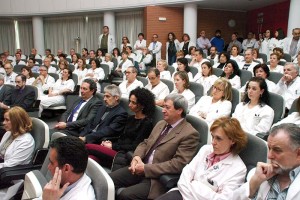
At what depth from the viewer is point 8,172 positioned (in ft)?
7.69

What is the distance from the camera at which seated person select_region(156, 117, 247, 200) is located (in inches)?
71.0

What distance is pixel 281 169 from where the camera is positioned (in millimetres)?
1429

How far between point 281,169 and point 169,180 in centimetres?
86

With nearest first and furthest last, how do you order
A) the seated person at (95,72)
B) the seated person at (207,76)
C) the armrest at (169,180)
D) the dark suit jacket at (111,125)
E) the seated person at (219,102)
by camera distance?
the armrest at (169,180)
the dark suit jacket at (111,125)
the seated person at (219,102)
the seated person at (207,76)
the seated person at (95,72)

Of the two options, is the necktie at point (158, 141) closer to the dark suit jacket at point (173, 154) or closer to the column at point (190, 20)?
the dark suit jacket at point (173, 154)

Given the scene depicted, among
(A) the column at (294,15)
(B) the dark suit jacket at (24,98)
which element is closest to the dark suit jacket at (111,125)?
(B) the dark suit jacket at (24,98)

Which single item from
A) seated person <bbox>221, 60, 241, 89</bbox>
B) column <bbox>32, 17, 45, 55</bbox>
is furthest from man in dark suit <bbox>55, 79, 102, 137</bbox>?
column <bbox>32, 17, 45, 55</bbox>

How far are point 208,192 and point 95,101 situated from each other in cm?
215

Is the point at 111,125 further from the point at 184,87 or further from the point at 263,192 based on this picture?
the point at 263,192

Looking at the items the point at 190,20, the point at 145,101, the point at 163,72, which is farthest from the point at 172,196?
the point at 190,20

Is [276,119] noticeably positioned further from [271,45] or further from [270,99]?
[271,45]

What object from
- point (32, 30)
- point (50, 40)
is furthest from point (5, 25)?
point (50, 40)

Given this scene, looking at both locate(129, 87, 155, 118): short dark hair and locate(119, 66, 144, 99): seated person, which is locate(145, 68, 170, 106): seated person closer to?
locate(119, 66, 144, 99): seated person

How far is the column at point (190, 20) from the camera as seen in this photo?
9078 mm
